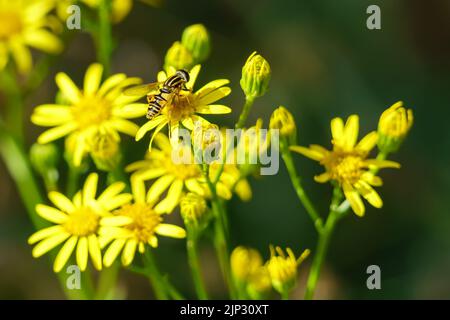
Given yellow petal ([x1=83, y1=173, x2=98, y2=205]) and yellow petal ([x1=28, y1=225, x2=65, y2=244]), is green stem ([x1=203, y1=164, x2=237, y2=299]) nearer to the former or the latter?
yellow petal ([x1=83, y1=173, x2=98, y2=205])

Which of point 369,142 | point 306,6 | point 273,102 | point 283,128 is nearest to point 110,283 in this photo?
point 283,128

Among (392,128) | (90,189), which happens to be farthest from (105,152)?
(392,128)

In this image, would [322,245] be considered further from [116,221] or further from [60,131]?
[60,131]

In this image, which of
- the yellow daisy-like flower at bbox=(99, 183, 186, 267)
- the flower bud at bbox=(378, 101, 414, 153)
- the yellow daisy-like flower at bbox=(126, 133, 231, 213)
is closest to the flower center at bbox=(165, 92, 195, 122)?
the yellow daisy-like flower at bbox=(126, 133, 231, 213)

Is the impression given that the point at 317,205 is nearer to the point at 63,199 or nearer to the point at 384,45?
the point at 384,45

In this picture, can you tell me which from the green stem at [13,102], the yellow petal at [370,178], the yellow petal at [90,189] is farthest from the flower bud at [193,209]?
the green stem at [13,102]

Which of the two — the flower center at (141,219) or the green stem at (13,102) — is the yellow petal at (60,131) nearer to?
the green stem at (13,102)
